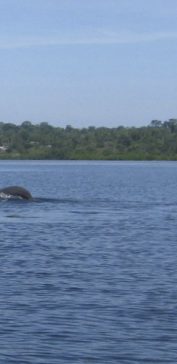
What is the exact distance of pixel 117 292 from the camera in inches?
914

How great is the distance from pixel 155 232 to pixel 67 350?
19651 mm

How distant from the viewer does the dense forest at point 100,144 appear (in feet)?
577

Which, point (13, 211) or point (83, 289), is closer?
point (83, 289)

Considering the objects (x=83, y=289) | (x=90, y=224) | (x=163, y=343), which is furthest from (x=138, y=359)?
(x=90, y=224)

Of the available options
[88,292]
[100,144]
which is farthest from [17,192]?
[100,144]

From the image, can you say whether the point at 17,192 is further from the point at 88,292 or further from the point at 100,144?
the point at 100,144

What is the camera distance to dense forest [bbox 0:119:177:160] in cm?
17575

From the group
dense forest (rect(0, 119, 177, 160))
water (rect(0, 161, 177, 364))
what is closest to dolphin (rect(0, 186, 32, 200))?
water (rect(0, 161, 177, 364))

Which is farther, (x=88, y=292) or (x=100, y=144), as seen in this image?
(x=100, y=144)

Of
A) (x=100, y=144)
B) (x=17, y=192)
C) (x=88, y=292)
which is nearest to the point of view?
(x=88, y=292)

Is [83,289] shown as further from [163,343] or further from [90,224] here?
[90,224]

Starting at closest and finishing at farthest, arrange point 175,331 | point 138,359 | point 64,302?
point 138,359 < point 175,331 < point 64,302

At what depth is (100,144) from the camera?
180875 millimetres

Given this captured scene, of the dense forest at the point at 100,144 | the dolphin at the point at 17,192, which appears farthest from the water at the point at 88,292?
the dense forest at the point at 100,144
